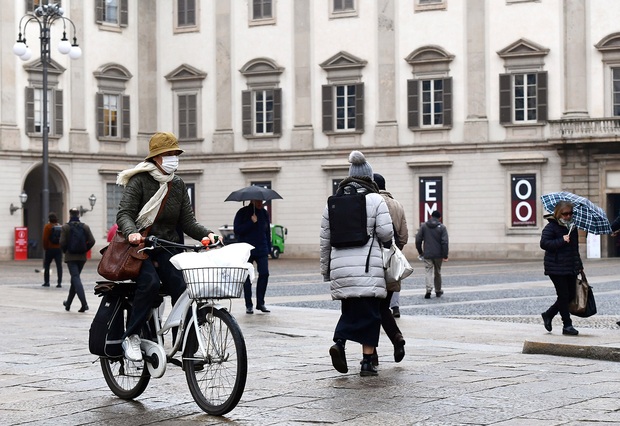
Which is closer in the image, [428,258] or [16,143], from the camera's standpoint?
[428,258]

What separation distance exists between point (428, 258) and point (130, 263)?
1542 cm

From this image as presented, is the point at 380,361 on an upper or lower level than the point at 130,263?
lower

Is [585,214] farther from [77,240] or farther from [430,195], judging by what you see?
[430,195]

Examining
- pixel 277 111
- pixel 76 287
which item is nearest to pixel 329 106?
pixel 277 111

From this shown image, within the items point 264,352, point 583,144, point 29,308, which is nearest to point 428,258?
point 29,308

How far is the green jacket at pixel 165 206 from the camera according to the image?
9.02m

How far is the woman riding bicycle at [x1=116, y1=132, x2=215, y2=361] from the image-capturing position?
8789 millimetres

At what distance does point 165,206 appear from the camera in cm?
909

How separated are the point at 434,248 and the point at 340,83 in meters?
24.3

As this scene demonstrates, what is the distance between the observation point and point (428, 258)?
936 inches

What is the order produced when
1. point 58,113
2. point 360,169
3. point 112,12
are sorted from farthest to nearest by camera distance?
point 112,12, point 58,113, point 360,169

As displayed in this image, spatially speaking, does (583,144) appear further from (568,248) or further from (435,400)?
(435,400)

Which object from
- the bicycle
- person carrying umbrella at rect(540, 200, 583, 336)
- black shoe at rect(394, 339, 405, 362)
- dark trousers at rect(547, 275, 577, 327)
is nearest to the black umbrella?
person carrying umbrella at rect(540, 200, 583, 336)

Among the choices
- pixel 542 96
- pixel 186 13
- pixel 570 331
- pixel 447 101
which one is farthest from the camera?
pixel 186 13
